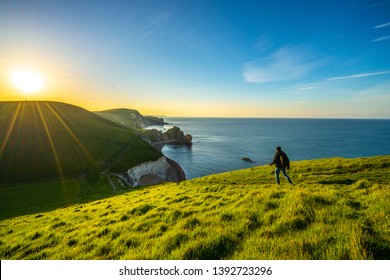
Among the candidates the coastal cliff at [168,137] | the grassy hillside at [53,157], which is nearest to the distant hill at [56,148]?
the grassy hillside at [53,157]

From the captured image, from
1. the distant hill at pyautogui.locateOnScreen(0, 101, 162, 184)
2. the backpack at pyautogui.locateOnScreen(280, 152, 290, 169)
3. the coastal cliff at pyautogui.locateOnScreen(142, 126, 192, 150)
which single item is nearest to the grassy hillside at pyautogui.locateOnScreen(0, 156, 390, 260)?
the backpack at pyautogui.locateOnScreen(280, 152, 290, 169)

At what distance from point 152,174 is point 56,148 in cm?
4383

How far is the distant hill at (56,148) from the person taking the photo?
2699 inches

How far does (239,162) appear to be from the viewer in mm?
97812

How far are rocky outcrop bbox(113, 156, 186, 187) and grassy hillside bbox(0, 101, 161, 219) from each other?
310 centimetres

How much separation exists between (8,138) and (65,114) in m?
52.8

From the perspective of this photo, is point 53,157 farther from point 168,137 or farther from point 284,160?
point 168,137

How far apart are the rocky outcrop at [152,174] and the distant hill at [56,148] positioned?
3046mm

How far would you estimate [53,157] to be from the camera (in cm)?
7612

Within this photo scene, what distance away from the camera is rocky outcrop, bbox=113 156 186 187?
255 ft

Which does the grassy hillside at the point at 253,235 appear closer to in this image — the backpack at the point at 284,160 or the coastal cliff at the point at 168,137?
the backpack at the point at 284,160

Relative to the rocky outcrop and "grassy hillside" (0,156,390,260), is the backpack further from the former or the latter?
the rocky outcrop
